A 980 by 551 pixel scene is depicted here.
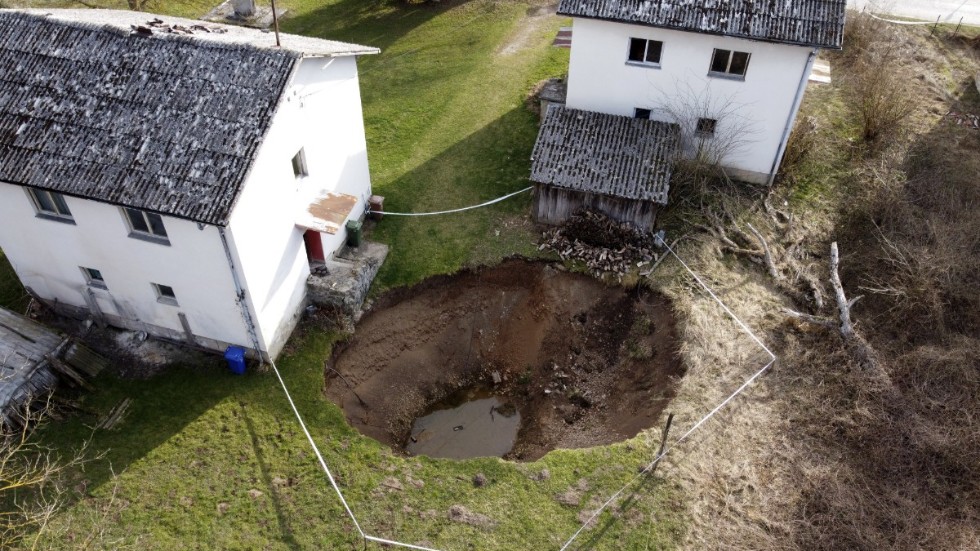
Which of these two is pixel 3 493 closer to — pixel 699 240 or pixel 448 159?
pixel 448 159

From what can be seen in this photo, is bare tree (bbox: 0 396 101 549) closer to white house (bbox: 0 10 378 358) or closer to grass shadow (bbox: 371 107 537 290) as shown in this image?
white house (bbox: 0 10 378 358)

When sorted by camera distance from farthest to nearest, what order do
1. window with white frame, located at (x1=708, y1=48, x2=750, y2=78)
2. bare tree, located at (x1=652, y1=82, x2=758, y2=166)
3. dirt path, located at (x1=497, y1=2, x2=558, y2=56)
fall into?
dirt path, located at (x1=497, y1=2, x2=558, y2=56) < bare tree, located at (x1=652, y1=82, x2=758, y2=166) < window with white frame, located at (x1=708, y1=48, x2=750, y2=78)

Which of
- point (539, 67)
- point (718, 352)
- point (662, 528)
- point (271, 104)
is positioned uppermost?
point (271, 104)

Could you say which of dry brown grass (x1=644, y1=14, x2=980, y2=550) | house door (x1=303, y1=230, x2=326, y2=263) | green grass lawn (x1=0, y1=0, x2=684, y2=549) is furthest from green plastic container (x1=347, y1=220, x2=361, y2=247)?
dry brown grass (x1=644, y1=14, x2=980, y2=550)

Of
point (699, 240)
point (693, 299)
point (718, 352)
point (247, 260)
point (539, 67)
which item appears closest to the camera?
point (247, 260)

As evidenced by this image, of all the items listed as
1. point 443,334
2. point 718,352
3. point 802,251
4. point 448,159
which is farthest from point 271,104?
point 802,251

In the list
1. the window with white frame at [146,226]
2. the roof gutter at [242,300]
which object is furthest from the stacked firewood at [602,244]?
the window with white frame at [146,226]

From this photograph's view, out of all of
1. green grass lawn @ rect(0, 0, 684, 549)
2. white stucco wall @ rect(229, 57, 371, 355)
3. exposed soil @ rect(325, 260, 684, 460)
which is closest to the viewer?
green grass lawn @ rect(0, 0, 684, 549)
